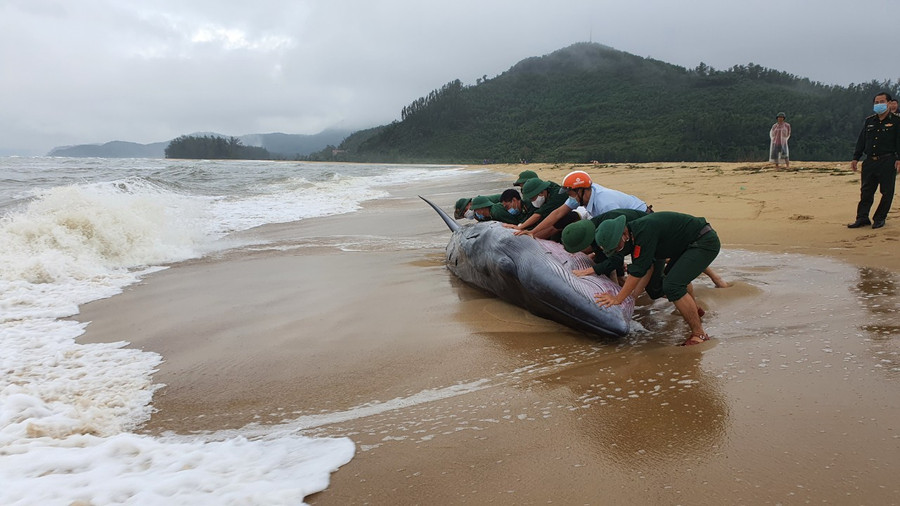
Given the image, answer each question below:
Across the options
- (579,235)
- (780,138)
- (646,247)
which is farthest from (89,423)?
(780,138)

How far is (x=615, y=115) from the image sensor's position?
258 feet

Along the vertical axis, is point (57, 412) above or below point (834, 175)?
below

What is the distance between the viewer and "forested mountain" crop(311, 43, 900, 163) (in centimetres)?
4788

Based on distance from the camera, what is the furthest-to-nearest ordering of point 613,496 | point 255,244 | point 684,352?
point 255,244 → point 684,352 → point 613,496

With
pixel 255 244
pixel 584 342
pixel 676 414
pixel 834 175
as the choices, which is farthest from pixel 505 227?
pixel 834 175

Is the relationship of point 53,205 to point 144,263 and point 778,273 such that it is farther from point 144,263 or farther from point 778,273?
point 778,273

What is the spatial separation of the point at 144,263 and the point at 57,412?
5147mm

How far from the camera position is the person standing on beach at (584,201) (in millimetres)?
4938

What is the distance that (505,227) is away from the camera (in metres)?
5.01

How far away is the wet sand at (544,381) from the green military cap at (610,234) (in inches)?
28.1

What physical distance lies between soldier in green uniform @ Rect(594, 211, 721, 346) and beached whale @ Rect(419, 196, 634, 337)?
4.9 inches

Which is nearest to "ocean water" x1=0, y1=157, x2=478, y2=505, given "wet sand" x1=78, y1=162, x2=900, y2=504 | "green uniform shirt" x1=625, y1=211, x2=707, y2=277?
"wet sand" x1=78, y1=162, x2=900, y2=504

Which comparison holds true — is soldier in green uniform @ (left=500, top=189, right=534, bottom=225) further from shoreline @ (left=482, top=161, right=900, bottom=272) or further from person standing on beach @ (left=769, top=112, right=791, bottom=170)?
person standing on beach @ (left=769, top=112, right=791, bottom=170)

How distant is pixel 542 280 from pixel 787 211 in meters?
6.65
